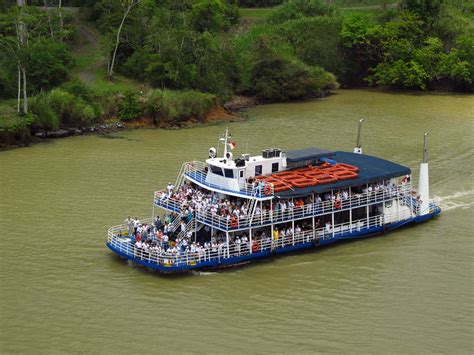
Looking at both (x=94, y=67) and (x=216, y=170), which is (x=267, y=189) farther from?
(x=94, y=67)

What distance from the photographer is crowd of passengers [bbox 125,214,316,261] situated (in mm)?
30969

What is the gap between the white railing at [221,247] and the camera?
30.7 meters

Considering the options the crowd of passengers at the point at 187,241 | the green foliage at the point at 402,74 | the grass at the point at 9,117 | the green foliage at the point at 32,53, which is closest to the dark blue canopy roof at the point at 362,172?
the crowd of passengers at the point at 187,241

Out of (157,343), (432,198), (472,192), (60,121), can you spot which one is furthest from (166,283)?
(60,121)

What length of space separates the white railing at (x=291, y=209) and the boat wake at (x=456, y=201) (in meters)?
3.17

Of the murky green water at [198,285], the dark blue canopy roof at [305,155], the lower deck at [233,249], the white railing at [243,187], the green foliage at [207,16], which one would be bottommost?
the murky green water at [198,285]

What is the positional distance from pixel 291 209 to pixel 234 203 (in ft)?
7.29

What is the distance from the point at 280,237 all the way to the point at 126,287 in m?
6.48

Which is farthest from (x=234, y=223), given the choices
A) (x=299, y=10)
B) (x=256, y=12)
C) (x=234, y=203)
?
(x=256, y=12)

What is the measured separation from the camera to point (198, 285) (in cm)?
3014

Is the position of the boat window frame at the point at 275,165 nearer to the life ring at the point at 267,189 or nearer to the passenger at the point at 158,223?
the life ring at the point at 267,189

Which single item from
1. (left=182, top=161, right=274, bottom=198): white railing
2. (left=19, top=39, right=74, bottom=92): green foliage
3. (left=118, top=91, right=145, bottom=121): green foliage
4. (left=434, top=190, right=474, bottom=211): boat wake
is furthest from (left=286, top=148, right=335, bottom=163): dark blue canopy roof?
(left=19, top=39, right=74, bottom=92): green foliage

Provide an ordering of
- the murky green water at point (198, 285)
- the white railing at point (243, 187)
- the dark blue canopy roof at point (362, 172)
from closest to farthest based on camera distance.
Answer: the murky green water at point (198, 285)
the white railing at point (243, 187)
the dark blue canopy roof at point (362, 172)

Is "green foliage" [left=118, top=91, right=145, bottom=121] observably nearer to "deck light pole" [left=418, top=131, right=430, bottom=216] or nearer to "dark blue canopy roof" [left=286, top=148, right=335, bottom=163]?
"dark blue canopy roof" [left=286, top=148, right=335, bottom=163]
